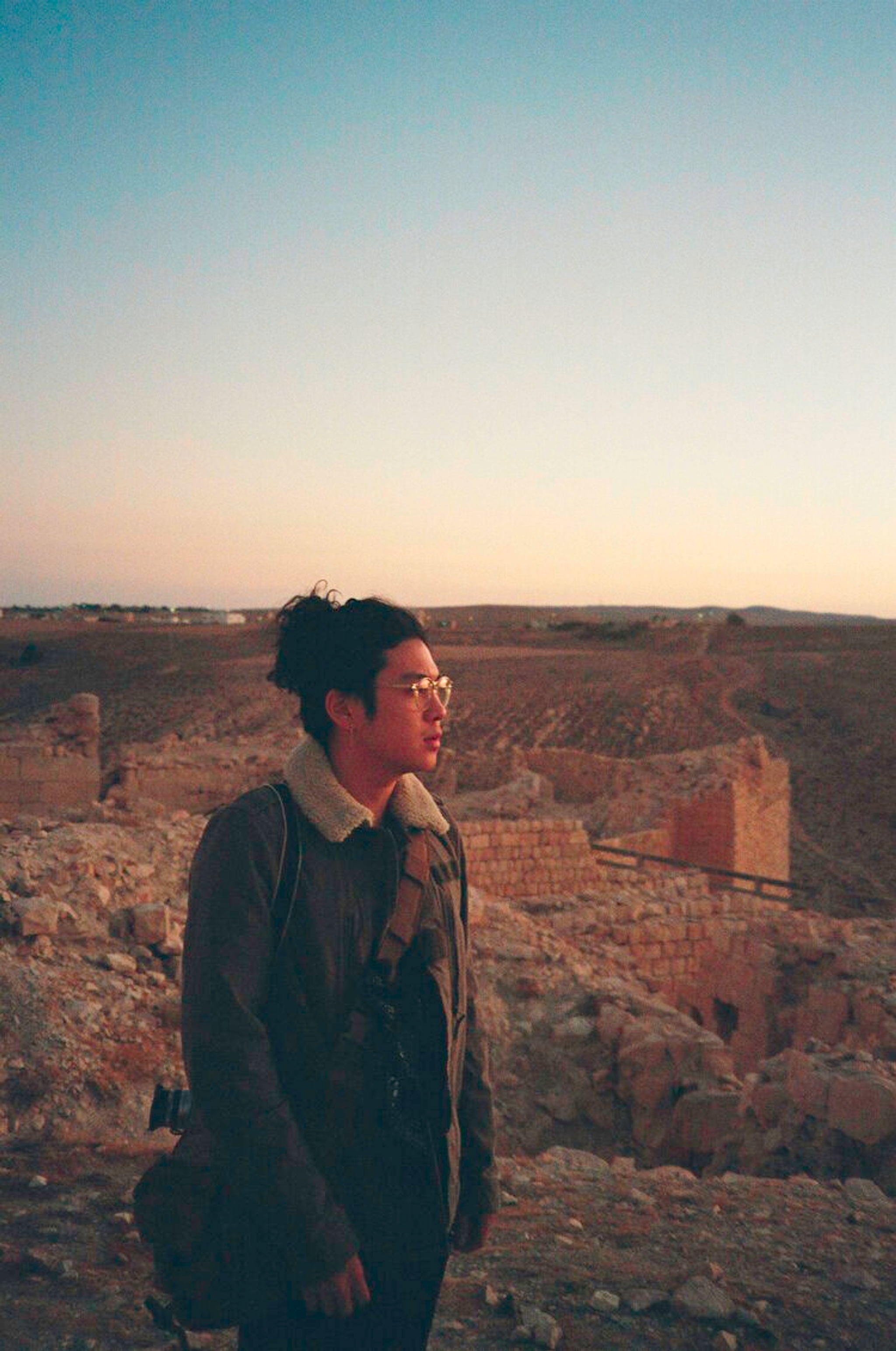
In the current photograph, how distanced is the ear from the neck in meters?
0.04

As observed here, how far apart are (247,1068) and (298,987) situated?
18 centimetres

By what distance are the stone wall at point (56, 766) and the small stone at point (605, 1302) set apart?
872 centimetres

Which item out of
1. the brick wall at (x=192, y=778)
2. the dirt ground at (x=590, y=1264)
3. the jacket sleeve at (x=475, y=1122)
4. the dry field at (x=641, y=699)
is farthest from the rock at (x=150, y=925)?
the dry field at (x=641, y=699)

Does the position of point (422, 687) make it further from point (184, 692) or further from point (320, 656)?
point (184, 692)

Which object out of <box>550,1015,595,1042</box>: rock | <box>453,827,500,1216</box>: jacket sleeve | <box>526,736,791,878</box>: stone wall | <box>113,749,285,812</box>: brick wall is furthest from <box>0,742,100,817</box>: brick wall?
<box>453,827,500,1216</box>: jacket sleeve

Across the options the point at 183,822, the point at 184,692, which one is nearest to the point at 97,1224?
the point at 183,822

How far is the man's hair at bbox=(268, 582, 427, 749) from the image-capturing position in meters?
2.31

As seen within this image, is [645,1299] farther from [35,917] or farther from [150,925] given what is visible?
[35,917]

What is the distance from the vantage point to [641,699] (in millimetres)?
42906

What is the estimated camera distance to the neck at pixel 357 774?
234cm

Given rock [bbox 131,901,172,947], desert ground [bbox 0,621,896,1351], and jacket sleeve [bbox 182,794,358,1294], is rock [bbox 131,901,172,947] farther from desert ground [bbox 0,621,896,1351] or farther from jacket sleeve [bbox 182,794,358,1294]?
jacket sleeve [bbox 182,794,358,1294]

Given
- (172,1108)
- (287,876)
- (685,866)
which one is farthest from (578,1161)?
(685,866)

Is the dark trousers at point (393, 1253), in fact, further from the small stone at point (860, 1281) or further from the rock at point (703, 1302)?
the small stone at point (860, 1281)

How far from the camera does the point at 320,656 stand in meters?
2.34
